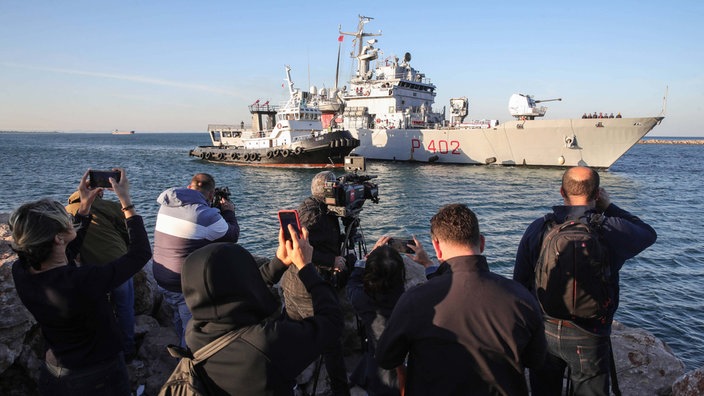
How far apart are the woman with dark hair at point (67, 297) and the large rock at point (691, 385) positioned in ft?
11.8

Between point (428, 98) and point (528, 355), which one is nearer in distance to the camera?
A: point (528, 355)

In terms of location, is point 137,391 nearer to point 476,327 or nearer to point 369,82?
point 476,327

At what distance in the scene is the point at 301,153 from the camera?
30062mm

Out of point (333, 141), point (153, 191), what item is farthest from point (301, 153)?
point (153, 191)

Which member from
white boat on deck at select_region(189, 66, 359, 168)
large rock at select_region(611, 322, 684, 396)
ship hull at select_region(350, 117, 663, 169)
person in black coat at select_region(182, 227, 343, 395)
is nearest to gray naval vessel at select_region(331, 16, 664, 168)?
ship hull at select_region(350, 117, 663, 169)

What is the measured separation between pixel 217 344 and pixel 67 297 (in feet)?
3.11

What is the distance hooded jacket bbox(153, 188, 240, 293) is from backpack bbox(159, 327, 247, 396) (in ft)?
5.30

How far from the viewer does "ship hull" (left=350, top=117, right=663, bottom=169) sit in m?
27.0

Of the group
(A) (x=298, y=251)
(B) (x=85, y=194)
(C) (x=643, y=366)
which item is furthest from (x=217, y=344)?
(C) (x=643, y=366)

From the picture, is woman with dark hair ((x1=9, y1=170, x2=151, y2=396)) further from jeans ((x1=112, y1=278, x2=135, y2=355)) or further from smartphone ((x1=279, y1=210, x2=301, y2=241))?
jeans ((x1=112, y1=278, x2=135, y2=355))

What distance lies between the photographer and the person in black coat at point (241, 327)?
1.34 metres

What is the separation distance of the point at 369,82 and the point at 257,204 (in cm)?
2651

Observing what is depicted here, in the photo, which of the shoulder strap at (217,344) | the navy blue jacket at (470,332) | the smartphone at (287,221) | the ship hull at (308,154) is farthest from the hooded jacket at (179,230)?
the ship hull at (308,154)

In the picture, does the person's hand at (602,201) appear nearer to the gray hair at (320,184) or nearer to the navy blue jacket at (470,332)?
the navy blue jacket at (470,332)
